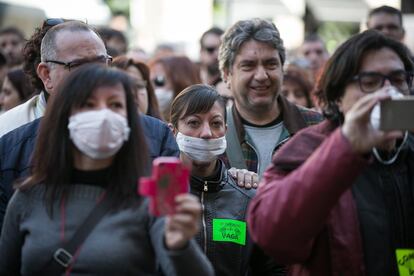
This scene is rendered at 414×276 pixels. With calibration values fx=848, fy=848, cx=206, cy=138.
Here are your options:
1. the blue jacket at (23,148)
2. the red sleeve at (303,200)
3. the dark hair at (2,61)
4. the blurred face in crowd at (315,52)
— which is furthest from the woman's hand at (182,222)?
the blurred face in crowd at (315,52)

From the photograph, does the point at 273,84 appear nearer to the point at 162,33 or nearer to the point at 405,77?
the point at 405,77

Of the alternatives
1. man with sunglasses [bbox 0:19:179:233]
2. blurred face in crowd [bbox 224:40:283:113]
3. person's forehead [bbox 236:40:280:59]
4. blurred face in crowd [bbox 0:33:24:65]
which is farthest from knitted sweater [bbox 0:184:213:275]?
blurred face in crowd [bbox 0:33:24:65]

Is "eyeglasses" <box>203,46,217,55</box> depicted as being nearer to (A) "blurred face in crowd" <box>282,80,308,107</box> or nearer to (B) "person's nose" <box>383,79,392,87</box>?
(A) "blurred face in crowd" <box>282,80,308,107</box>

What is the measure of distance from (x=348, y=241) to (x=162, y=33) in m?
22.0

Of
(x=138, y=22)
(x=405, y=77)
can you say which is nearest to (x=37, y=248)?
(x=405, y=77)

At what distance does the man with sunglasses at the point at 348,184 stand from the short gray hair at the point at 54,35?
1610 mm

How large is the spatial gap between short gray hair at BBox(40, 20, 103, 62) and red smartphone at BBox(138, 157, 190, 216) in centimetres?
186

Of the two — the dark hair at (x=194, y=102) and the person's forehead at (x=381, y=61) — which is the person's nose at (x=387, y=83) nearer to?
the person's forehead at (x=381, y=61)

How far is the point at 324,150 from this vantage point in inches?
108

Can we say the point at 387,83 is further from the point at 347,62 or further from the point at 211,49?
the point at 211,49

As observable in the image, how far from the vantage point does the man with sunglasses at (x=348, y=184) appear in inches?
107

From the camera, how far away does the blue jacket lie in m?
3.83

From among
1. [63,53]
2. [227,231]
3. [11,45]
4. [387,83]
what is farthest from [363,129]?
[11,45]

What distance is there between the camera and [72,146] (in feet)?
10.6
